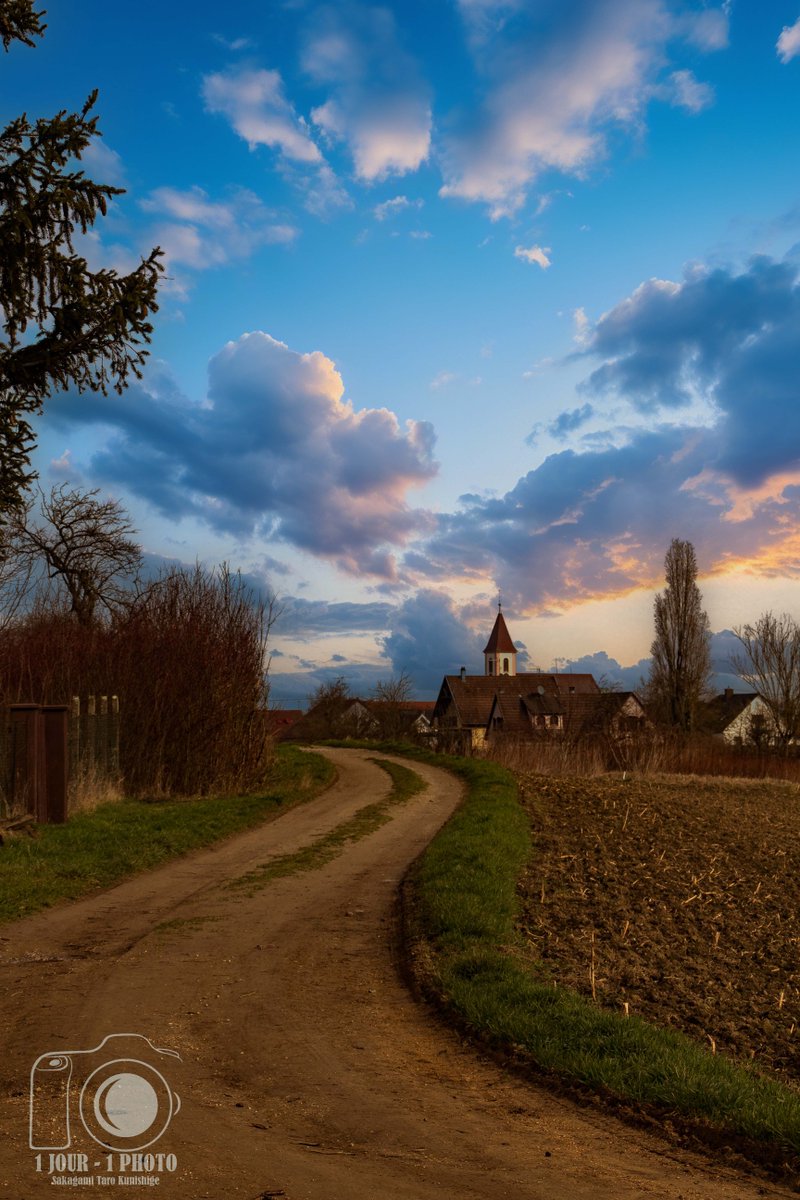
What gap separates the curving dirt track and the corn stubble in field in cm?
195

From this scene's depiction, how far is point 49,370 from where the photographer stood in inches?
447

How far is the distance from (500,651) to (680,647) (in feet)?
202

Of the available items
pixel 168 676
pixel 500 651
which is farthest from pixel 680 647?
pixel 500 651

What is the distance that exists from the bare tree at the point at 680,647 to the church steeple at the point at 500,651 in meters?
60.2

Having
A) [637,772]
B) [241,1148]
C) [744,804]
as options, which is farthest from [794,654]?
[241,1148]

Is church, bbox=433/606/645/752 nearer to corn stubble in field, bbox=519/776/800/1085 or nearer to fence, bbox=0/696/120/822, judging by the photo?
corn stubble in field, bbox=519/776/800/1085

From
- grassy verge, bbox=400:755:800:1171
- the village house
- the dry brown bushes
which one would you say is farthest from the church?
grassy verge, bbox=400:755:800:1171

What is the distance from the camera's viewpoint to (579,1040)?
21.0 feet

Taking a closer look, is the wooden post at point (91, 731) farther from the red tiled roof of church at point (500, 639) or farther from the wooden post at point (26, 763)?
the red tiled roof of church at point (500, 639)

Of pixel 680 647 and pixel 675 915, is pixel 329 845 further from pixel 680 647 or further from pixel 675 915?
pixel 680 647

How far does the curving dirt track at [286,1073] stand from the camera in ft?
14.7

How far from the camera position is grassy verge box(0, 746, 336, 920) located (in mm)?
11281

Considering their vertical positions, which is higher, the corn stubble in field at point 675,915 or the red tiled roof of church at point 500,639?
the red tiled roof of church at point 500,639

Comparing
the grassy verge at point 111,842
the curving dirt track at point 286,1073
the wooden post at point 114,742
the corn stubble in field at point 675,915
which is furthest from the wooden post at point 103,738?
the corn stubble in field at point 675,915
